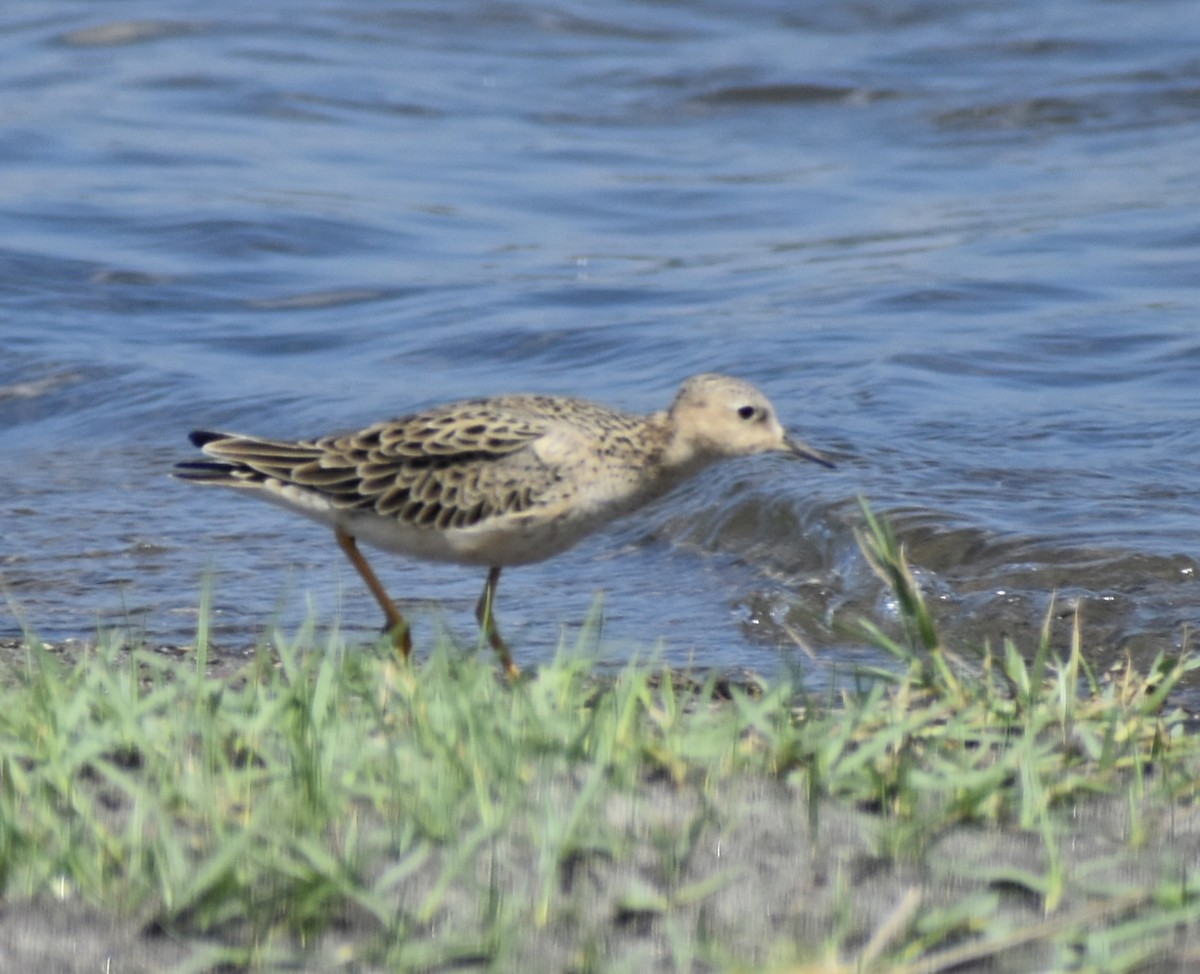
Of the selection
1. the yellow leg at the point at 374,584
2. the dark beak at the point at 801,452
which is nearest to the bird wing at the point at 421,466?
the yellow leg at the point at 374,584

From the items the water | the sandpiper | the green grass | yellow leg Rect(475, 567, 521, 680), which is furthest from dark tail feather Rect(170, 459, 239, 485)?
the green grass

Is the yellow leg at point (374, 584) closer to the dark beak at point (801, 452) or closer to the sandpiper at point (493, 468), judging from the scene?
the sandpiper at point (493, 468)

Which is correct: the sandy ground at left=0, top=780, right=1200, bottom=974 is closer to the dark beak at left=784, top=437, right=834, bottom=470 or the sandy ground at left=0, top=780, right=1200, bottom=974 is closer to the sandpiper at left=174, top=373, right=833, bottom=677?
the sandpiper at left=174, top=373, right=833, bottom=677

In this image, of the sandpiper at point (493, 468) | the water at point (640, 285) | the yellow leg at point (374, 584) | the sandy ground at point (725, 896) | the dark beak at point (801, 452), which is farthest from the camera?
the water at point (640, 285)

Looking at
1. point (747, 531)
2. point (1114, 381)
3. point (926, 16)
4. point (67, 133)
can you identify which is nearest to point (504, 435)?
point (747, 531)

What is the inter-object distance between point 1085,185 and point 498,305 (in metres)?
4.82

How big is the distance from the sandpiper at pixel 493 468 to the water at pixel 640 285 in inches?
16.9

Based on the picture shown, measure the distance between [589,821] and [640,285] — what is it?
30.3ft

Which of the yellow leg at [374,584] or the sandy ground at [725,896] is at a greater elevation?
the sandy ground at [725,896]

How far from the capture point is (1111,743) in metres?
4.27

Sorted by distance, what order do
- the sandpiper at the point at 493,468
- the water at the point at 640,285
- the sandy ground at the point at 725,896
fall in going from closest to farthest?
the sandy ground at the point at 725,896
the sandpiper at the point at 493,468
the water at the point at 640,285

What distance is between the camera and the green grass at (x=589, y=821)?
3.49m

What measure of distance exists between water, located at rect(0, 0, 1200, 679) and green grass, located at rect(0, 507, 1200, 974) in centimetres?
81

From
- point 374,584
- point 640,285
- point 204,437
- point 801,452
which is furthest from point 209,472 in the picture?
point 640,285
